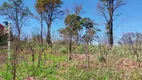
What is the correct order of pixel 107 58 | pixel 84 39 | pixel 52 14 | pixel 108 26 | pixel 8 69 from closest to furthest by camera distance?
pixel 8 69 → pixel 107 58 → pixel 84 39 → pixel 108 26 → pixel 52 14

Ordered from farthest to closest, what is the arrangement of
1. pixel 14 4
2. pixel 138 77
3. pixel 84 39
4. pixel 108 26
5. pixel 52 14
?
pixel 14 4
pixel 52 14
pixel 108 26
pixel 84 39
pixel 138 77

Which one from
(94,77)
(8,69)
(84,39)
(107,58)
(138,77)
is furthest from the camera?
(84,39)

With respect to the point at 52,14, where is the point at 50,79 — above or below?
below

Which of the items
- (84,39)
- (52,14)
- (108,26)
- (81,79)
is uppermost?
(52,14)

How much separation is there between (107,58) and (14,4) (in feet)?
73.2

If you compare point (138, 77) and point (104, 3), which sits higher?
point (104, 3)

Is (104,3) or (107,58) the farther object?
(104,3)

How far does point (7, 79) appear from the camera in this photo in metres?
8.23

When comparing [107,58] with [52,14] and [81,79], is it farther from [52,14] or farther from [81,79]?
[52,14]

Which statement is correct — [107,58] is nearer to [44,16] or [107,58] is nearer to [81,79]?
[81,79]

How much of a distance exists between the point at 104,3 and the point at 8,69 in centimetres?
1700

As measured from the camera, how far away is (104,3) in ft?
83.5

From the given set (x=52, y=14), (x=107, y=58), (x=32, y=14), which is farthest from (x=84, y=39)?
(x=32, y=14)

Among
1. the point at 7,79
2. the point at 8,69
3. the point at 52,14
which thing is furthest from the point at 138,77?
the point at 52,14
